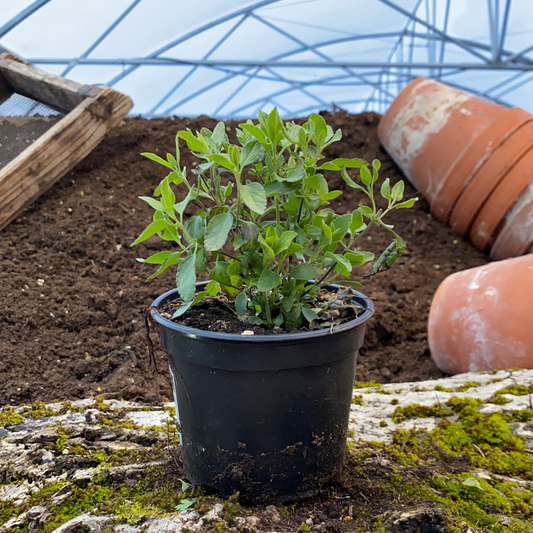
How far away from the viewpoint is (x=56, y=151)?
10.3 ft

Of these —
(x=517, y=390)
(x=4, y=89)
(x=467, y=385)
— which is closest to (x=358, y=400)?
(x=467, y=385)

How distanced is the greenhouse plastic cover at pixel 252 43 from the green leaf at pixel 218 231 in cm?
557

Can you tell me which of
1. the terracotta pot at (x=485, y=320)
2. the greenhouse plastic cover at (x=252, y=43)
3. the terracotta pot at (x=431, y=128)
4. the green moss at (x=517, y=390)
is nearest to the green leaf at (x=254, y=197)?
the green moss at (x=517, y=390)

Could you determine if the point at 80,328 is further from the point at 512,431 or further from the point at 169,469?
the point at 512,431

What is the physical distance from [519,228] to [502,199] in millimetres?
219

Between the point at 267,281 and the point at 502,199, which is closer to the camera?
the point at 267,281

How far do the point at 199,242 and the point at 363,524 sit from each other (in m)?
0.63

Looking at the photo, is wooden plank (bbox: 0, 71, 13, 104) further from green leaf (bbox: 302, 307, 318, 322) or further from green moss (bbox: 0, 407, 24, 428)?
green leaf (bbox: 302, 307, 318, 322)

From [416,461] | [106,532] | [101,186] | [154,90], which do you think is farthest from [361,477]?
[154,90]

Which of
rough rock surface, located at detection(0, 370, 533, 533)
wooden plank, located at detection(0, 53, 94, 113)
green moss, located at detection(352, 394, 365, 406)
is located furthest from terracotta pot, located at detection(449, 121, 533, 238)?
wooden plank, located at detection(0, 53, 94, 113)

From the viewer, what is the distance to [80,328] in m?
2.41

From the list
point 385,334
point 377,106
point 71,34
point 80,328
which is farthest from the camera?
point 377,106

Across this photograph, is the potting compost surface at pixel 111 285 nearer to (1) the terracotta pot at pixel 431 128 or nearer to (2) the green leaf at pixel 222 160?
(1) the terracotta pot at pixel 431 128

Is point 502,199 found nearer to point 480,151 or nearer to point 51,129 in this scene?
point 480,151
